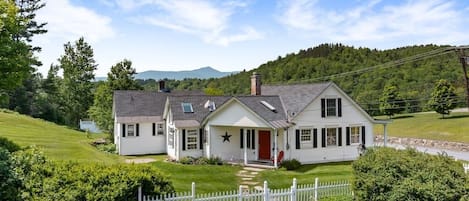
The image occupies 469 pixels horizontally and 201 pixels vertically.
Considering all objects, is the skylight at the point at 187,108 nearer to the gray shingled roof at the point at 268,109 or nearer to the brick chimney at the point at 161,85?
the gray shingled roof at the point at 268,109

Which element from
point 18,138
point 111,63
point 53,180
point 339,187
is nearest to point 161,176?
point 53,180

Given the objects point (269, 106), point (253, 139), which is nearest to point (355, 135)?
point (269, 106)

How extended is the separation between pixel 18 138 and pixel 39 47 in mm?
34471

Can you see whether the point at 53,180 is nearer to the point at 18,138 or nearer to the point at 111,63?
the point at 18,138

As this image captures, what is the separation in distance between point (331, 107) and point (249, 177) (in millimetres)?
8138

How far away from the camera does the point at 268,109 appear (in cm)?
2431

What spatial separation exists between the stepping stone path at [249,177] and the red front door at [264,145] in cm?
240

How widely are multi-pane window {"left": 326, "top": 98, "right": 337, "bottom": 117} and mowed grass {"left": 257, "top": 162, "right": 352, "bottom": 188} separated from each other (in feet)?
10.9

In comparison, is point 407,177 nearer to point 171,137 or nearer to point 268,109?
point 268,109

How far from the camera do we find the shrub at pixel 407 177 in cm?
1067

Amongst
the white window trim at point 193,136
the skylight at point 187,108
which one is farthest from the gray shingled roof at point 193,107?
the white window trim at point 193,136

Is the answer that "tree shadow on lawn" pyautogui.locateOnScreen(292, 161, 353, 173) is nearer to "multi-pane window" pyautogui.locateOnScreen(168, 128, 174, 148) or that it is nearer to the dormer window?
the dormer window

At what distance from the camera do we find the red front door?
79.0ft

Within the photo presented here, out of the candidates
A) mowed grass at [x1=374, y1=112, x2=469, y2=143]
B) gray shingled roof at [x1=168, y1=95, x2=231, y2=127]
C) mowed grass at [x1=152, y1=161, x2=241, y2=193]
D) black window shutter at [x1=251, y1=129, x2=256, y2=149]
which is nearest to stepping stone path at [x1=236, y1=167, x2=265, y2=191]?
mowed grass at [x1=152, y1=161, x2=241, y2=193]
